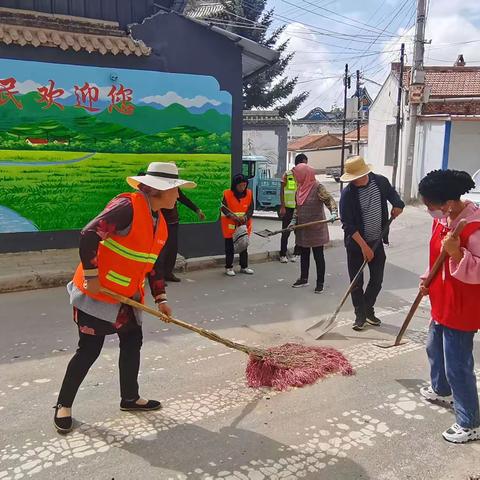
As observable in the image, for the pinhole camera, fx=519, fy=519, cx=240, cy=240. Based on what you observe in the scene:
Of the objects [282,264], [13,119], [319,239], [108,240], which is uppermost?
[13,119]

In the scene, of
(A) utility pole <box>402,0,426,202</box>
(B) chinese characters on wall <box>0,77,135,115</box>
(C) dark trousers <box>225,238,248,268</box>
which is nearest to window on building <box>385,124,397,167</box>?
(A) utility pole <box>402,0,426,202</box>

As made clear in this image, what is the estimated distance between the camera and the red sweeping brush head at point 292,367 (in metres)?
3.87

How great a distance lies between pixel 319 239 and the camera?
21.3ft

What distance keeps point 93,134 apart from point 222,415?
519 centimetres

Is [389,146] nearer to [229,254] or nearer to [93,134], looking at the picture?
[229,254]

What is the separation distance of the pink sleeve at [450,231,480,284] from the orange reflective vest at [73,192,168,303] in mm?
1755

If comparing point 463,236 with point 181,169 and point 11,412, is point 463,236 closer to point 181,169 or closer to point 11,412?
point 11,412

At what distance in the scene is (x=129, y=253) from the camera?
304cm

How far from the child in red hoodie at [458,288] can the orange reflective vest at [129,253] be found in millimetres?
1629

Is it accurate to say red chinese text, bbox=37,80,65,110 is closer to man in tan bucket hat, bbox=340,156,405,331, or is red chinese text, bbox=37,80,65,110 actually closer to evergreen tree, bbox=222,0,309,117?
man in tan bucket hat, bbox=340,156,405,331

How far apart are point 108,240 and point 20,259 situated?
15.5 feet

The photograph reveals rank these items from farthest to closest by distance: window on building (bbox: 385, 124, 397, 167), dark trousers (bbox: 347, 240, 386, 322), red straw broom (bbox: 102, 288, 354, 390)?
window on building (bbox: 385, 124, 397, 167) < dark trousers (bbox: 347, 240, 386, 322) < red straw broom (bbox: 102, 288, 354, 390)

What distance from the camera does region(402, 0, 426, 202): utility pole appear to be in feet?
50.6

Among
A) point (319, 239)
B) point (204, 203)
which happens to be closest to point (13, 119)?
point (204, 203)
